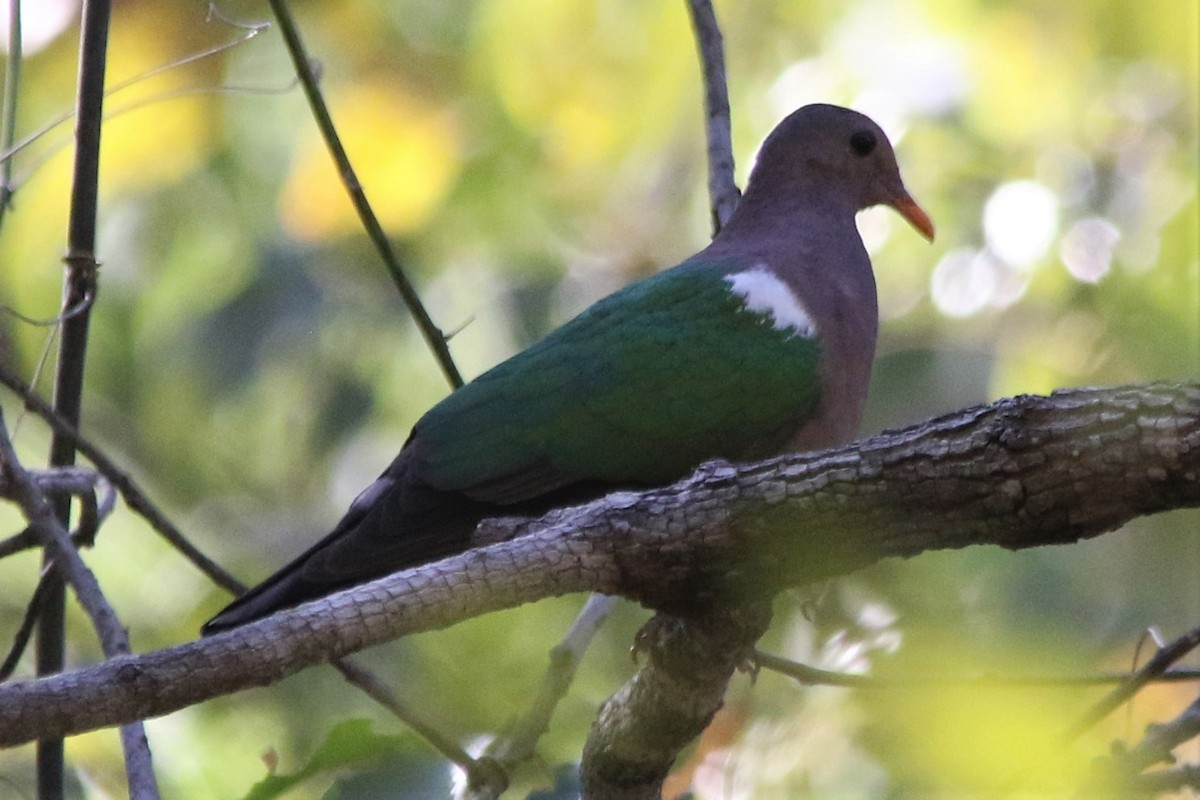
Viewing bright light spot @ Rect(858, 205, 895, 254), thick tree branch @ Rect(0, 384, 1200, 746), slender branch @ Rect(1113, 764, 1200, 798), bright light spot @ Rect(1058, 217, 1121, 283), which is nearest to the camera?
thick tree branch @ Rect(0, 384, 1200, 746)

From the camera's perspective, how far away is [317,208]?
5.59 meters

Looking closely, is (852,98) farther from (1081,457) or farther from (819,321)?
(1081,457)

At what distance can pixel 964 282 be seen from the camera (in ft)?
18.8

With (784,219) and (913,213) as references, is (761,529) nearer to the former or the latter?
(784,219)

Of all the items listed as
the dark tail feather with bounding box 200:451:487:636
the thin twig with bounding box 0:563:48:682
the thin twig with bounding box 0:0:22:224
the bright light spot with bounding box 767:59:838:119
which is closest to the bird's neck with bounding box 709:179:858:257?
the dark tail feather with bounding box 200:451:487:636

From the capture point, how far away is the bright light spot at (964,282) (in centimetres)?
564

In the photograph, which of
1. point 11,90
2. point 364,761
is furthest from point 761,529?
point 11,90

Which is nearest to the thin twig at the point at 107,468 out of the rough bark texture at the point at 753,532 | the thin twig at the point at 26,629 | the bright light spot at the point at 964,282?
the thin twig at the point at 26,629

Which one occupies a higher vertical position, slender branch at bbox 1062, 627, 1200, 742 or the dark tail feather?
the dark tail feather

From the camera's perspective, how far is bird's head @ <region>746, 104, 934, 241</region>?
4.36 m

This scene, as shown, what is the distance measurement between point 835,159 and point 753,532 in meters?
2.21

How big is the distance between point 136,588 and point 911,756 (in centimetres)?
339

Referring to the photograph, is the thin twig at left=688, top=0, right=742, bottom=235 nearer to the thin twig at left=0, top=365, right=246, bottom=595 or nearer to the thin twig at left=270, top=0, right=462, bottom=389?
the thin twig at left=270, top=0, right=462, bottom=389

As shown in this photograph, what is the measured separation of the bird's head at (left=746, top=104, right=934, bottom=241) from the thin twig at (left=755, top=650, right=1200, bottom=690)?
1.57 metres
